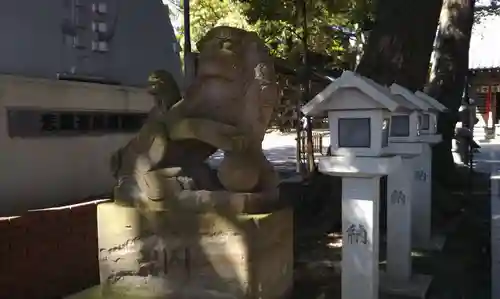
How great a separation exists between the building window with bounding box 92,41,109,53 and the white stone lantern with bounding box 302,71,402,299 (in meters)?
3.96

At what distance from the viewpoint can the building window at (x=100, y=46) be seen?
7.06 meters

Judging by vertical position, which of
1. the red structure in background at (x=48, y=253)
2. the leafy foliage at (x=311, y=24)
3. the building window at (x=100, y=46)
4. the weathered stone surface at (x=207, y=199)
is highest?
the leafy foliage at (x=311, y=24)

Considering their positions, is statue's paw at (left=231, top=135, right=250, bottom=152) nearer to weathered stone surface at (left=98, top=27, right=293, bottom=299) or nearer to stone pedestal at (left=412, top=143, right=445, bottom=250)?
weathered stone surface at (left=98, top=27, right=293, bottom=299)

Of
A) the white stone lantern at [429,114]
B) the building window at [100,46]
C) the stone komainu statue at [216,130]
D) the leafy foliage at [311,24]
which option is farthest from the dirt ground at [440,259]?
the leafy foliage at [311,24]

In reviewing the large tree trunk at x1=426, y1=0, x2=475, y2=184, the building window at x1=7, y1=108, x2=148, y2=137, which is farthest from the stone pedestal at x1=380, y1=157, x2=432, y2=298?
the large tree trunk at x1=426, y1=0, x2=475, y2=184

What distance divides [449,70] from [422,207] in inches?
193

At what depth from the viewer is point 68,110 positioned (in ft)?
20.4

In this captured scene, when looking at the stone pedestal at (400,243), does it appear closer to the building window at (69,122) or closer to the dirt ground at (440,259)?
the dirt ground at (440,259)

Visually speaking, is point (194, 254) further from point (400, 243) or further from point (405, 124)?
point (405, 124)

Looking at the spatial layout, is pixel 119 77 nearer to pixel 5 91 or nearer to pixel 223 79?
pixel 5 91

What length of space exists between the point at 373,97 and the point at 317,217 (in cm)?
398

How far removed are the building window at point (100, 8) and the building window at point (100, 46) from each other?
0.41 metres

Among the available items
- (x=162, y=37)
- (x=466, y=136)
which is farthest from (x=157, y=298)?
(x=466, y=136)

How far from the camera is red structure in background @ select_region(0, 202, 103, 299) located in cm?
474
